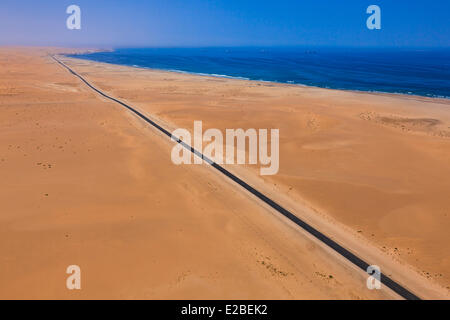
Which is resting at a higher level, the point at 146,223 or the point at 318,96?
the point at 318,96

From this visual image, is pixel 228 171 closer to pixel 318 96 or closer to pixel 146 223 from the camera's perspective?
pixel 146 223

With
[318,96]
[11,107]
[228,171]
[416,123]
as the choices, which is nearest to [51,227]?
[228,171]
